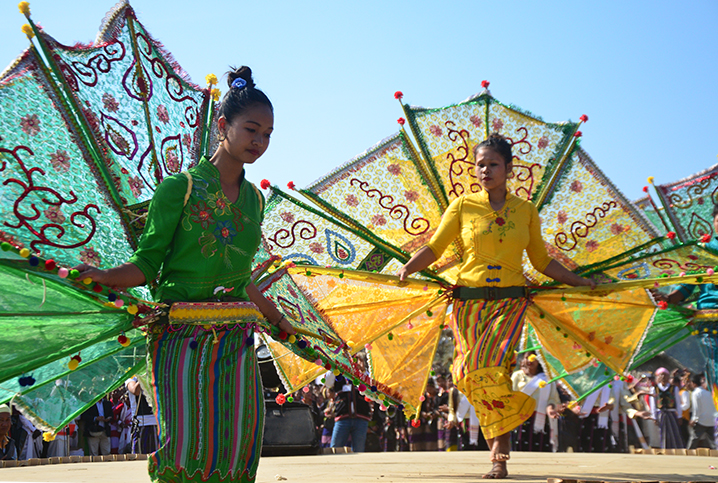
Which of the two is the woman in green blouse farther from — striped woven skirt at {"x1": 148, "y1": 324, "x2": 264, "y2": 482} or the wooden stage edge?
the wooden stage edge

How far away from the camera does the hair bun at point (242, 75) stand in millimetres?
3111

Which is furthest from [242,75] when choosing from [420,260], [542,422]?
[542,422]

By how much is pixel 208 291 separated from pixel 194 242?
191 mm

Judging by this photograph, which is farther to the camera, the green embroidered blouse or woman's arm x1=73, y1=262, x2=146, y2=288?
the green embroidered blouse

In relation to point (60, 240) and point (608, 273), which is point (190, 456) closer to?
point (60, 240)

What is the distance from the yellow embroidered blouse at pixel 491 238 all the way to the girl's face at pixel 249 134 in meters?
2.32

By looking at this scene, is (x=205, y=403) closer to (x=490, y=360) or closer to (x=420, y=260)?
(x=490, y=360)

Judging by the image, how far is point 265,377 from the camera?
10016 millimetres

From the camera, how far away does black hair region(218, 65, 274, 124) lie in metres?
2.98

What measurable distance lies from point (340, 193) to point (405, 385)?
1.56 m

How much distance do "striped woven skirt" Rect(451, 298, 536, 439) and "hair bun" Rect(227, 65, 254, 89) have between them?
2.40 meters

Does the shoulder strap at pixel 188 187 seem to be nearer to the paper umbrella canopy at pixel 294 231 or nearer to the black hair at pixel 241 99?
the black hair at pixel 241 99

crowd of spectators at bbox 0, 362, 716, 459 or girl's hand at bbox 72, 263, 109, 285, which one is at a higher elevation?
girl's hand at bbox 72, 263, 109, 285

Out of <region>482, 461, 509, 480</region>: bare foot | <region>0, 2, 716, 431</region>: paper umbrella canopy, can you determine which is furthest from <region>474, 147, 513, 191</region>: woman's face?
<region>482, 461, 509, 480</region>: bare foot
